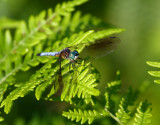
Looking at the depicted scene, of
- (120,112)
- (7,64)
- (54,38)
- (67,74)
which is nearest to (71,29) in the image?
(54,38)

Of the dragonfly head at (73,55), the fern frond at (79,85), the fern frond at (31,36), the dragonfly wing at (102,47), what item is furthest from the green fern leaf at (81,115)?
the fern frond at (31,36)

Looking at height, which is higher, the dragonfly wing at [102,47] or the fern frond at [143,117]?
the dragonfly wing at [102,47]

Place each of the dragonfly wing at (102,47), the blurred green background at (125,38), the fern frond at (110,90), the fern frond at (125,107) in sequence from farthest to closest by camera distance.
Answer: the blurred green background at (125,38)
the dragonfly wing at (102,47)
the fern frond at (110,90)
the fern frond at (125,107)

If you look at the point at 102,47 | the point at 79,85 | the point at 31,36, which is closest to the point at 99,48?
the point at 102,47

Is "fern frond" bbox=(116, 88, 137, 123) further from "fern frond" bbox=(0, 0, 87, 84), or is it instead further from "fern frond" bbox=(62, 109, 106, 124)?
"fern frond" bbox=(0, 0, 87, 84)

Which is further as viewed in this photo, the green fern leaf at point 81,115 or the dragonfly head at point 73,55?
the dragonfly head at point 73,55

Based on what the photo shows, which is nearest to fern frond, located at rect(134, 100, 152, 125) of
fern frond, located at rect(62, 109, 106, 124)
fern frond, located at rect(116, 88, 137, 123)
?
fern frond, located at rect(116, 88, 137, 123)

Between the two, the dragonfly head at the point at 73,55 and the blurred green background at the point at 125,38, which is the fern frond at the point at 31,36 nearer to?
the dragonfly head at the point at 73,55

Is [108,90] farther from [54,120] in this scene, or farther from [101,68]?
[101,68]
